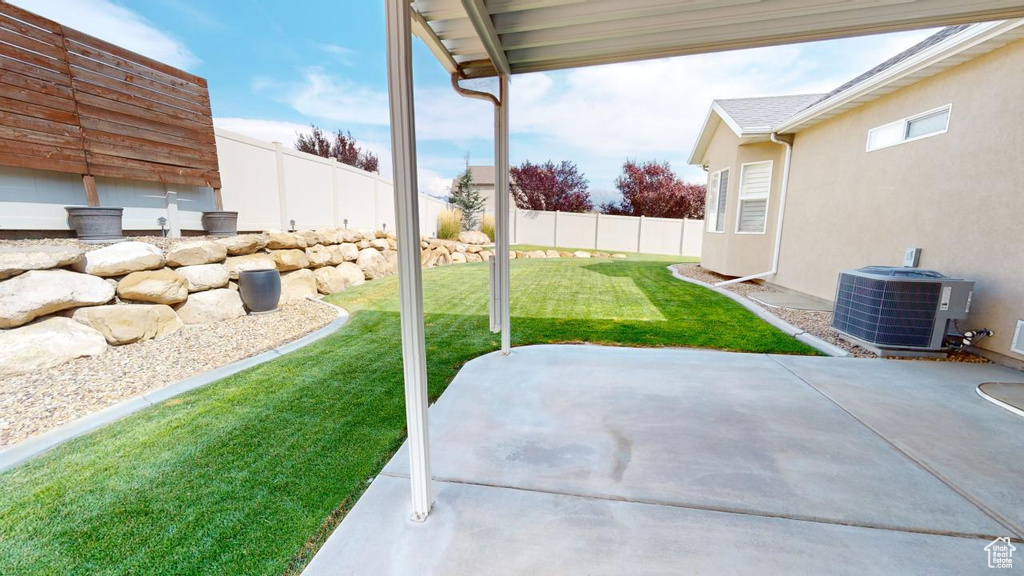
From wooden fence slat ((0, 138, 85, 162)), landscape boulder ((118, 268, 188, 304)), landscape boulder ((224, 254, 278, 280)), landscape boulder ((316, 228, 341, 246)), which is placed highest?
wooden fence slat ((0, 138, 85, 162))

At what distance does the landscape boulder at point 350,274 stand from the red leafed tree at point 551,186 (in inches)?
565

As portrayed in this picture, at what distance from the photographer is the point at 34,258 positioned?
3.42m

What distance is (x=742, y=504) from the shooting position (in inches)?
71.3

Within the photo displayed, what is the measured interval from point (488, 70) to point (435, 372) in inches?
100

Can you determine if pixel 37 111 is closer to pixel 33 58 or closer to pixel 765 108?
pixel 33 58

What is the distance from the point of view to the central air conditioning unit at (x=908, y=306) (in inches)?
139

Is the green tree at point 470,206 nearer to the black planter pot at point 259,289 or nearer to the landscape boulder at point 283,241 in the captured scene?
the landscape boulder at point 283,241

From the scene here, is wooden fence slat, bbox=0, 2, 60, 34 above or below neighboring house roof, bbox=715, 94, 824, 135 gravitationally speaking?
below

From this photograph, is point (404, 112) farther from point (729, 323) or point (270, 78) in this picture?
point (270, 78)

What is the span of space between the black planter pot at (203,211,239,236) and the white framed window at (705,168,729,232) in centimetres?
918

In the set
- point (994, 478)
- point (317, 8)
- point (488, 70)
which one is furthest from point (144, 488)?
point (317, 8)

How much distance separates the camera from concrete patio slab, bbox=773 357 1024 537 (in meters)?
1.95

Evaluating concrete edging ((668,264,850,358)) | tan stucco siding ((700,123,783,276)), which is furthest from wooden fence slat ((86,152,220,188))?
tan stucco siding ((700,123,783,276))

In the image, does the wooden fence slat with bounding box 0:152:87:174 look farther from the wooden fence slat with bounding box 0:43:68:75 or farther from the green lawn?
the green lawn
